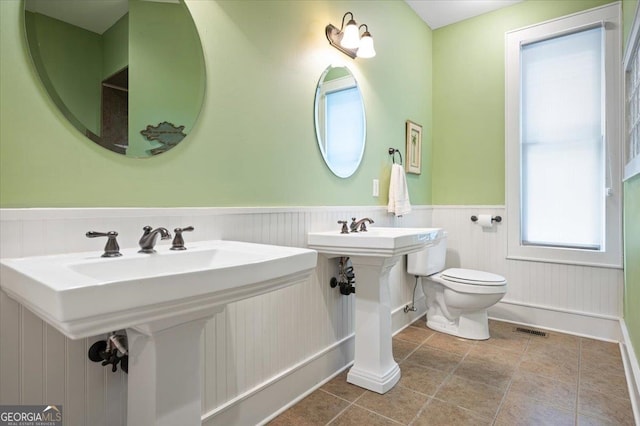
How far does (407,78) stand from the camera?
2729mm

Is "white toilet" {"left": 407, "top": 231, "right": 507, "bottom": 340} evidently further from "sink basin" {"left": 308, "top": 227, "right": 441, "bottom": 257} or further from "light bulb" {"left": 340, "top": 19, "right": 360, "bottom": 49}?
"light bulb" {"left": 340, "top": 19, "right": 360, "bottom": 49}

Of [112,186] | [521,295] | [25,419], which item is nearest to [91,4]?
[112,186]

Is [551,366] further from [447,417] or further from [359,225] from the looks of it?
[359,225]

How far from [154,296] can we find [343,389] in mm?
1411

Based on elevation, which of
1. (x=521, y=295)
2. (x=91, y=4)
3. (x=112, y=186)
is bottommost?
(x=521, y=295)

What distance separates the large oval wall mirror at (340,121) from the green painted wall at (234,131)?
0.20 feet

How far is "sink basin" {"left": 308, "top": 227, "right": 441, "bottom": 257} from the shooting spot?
151 centimetres

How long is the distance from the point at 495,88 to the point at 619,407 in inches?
93.1

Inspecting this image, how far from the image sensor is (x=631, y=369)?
180 cm

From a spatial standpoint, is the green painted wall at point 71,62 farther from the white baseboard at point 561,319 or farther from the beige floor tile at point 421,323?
the white baseboard at point 561,319

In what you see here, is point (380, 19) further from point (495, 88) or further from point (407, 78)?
point (495, 88)

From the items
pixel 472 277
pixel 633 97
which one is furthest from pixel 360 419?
pixel 633 97

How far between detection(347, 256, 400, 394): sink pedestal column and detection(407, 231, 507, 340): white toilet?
2.19 feet

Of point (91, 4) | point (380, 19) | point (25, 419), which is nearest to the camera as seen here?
point (25, 419)
